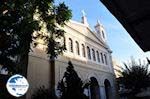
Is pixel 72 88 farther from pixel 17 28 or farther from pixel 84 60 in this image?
pixel 84 60

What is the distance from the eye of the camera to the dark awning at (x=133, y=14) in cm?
240

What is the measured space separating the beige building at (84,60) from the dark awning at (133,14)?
51.4 ft

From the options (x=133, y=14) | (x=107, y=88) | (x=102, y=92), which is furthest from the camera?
(x=107, y=88)

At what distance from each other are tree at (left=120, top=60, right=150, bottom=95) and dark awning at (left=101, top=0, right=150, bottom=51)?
21797 millimetres

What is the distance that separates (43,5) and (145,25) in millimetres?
10302

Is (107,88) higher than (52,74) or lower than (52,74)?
lower

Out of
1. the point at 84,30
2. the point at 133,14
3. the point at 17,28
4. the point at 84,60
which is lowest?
the point at 133,14

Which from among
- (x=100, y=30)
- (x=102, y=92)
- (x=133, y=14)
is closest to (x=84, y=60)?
(x=102, y=92)

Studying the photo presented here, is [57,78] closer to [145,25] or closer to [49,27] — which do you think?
[49,27]

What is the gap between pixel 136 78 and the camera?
24406 millimetres

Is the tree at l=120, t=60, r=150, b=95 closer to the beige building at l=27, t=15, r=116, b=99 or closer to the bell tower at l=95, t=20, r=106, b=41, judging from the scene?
the beige building at l=27, t=15, r=116, b=99

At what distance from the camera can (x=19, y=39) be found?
11328 millimetres

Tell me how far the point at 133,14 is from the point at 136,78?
2268cm

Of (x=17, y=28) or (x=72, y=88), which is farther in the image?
(x=72, y=88)
